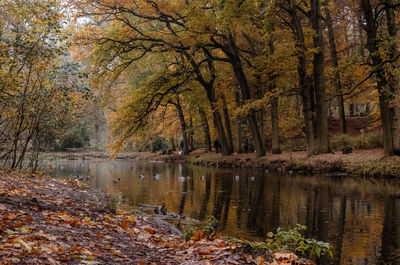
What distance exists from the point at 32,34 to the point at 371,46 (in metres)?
13.4

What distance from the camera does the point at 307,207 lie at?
393 inches

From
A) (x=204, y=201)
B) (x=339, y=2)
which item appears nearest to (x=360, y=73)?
(x=339, y=2)

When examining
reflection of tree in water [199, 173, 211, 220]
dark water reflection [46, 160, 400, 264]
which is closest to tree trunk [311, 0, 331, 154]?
dark water reflection [46, 160, 400, 264]

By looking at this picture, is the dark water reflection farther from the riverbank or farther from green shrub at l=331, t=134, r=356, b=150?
green shrub at l=331, t=134, r=356, b=150

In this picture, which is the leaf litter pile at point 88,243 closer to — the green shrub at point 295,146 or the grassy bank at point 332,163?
the grassy bank at point 332,163

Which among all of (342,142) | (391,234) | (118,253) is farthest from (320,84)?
(118,253)

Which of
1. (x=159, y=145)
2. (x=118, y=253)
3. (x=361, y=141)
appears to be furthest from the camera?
(x=159, y=145)

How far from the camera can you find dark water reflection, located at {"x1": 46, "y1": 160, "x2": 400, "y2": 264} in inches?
253

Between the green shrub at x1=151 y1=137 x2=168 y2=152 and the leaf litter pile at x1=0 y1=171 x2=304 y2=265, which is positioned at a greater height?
the green shrub at x1=151 y1=137 x2=168 y2=152

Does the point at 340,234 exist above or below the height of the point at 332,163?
below

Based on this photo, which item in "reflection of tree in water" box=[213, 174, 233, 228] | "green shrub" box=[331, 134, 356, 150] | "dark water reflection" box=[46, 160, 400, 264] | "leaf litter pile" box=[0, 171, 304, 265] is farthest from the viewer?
"green shrub" box=[331, 134, 356, 150]

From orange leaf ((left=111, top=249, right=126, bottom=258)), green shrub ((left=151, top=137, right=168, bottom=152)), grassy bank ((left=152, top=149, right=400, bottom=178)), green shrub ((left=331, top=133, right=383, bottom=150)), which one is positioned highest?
green shrub ((left=151, top=137, right=168, bottom=152))

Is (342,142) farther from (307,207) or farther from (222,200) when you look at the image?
(307,207)

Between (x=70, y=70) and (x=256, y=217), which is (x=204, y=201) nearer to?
(x=256, y=217)
